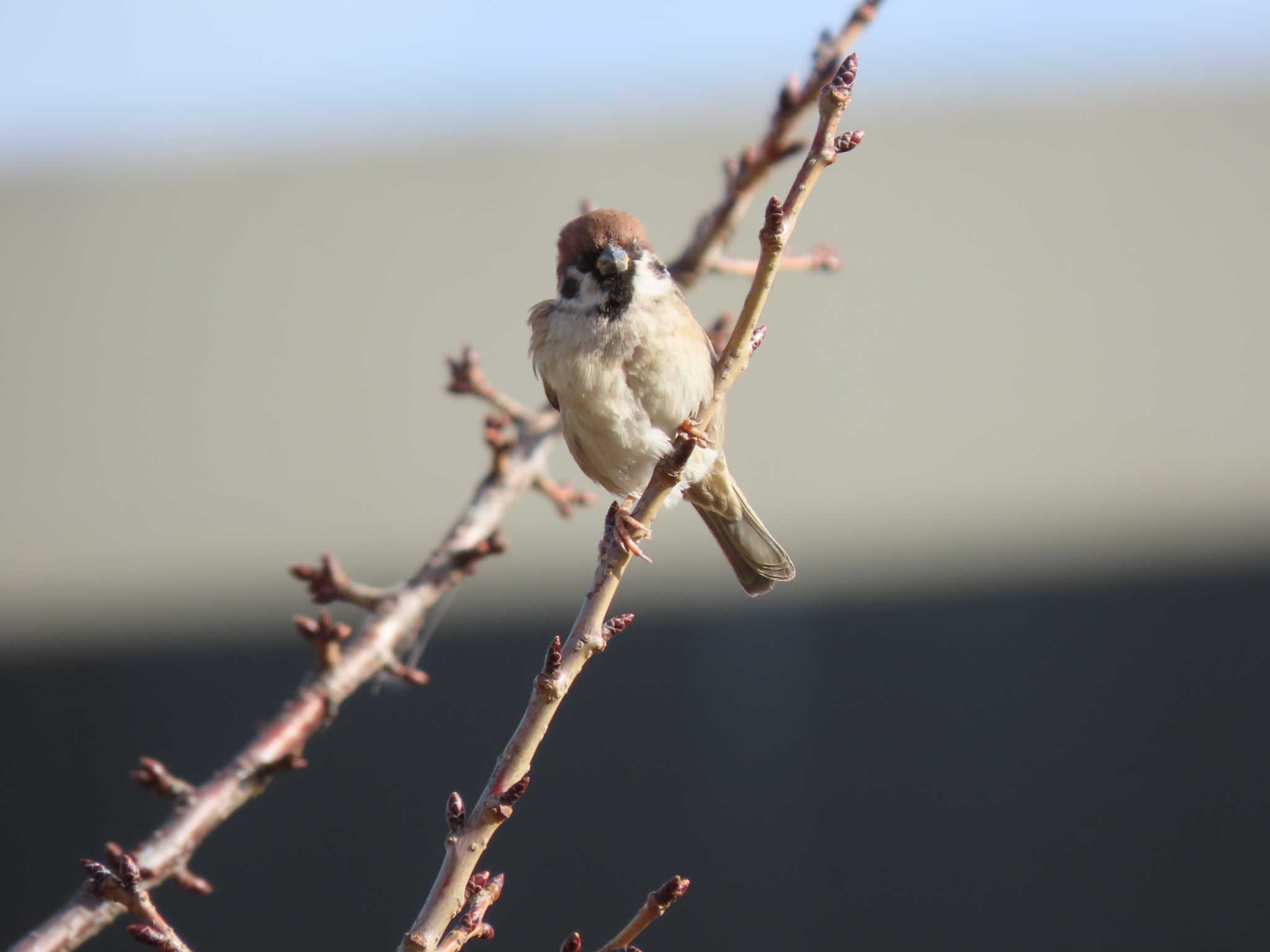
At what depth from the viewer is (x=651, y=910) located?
121 cm

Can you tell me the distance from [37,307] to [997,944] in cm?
562

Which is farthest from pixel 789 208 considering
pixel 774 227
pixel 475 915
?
pixel 475 915

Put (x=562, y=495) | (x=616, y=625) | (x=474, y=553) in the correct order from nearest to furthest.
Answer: (x=616, y=625) → (x=474, y=553) → (x=562, y=495)

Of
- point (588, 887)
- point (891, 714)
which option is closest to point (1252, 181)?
point (891, 714)

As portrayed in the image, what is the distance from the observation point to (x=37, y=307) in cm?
700

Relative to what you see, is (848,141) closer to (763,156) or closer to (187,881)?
(763,156)

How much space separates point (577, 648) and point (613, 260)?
1.10 m

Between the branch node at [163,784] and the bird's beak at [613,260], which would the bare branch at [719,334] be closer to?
the bird's beak at [613,260]

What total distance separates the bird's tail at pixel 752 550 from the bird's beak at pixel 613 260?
1.63ft

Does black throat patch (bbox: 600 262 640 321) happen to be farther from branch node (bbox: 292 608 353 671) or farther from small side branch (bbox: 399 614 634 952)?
small side branch (bbox: 399 614 634 952)

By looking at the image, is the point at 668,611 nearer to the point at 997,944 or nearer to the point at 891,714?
the point at 891,714

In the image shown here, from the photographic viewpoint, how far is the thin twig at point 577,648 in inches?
47.7

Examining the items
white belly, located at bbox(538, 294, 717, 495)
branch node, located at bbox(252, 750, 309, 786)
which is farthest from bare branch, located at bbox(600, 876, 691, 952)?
white belly, located at bbox(538, 294, 717, 495)

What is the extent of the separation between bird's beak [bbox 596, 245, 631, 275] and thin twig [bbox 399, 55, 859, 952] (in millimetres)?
887
